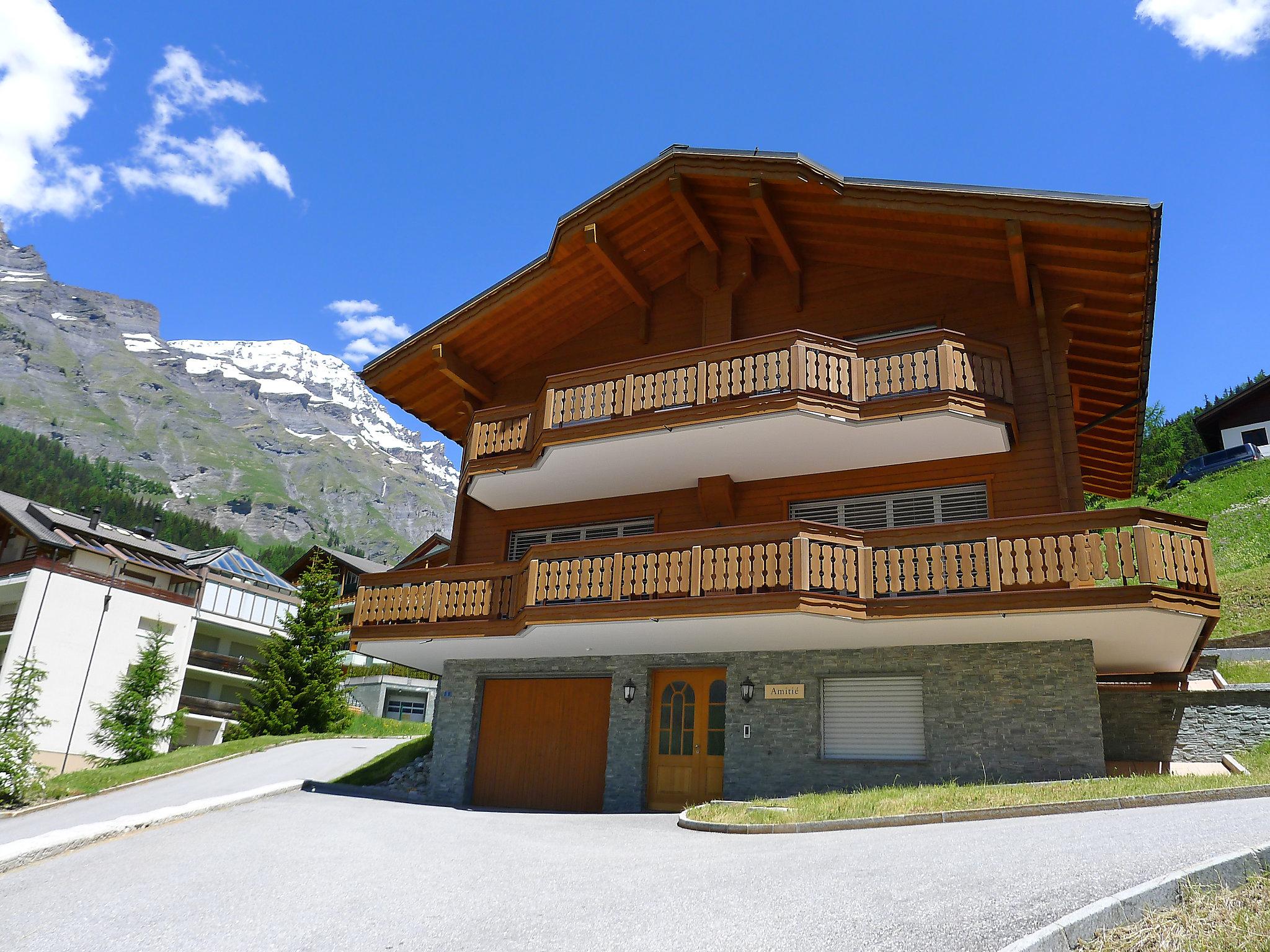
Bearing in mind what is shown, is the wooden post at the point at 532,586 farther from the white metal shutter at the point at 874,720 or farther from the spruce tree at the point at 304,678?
the spruce tree at the point at 304,678

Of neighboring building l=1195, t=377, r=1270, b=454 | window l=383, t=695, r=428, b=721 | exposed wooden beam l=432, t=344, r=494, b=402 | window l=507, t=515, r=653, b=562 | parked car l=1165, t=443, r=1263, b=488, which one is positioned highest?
neighboring building l=1195, t=377, r=1270, b=454

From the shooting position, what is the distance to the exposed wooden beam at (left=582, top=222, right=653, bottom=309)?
1920 cm

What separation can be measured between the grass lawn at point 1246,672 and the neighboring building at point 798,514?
2.94 metres

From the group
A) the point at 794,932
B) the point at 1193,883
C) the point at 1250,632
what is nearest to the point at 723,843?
the point at 794,932

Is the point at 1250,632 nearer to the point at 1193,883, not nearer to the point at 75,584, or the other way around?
the point at 1193,883

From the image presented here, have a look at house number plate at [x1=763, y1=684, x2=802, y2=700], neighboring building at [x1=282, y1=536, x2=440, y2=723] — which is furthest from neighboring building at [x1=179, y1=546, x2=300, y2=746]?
house number plate at [x1=763, y1=684, x2=802, y2=700]

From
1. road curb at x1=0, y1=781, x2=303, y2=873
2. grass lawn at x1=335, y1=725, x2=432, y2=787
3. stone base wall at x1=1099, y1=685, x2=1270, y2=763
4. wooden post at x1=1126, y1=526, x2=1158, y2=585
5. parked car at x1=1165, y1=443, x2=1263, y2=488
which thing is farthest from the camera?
parked car at x1=1165, y1=443, x2=1263, y2=488

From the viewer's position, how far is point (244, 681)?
5428cm

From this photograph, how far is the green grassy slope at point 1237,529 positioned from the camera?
26.5m

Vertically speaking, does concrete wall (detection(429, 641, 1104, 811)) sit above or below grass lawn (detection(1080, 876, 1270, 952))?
above

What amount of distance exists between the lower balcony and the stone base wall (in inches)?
Answer: 24.1

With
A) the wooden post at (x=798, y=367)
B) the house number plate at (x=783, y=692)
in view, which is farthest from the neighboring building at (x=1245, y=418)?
the house number plate at (x=783, y=692)

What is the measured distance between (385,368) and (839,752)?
42.5 ft

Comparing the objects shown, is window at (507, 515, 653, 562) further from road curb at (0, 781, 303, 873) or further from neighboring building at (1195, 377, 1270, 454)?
neighboring building at (1195, 377, 1270, 454)
